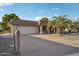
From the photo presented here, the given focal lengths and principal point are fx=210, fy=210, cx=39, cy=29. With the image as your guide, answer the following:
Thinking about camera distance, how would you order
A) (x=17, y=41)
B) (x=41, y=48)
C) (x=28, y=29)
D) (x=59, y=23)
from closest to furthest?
1. (x=17, y=41)
2. (x=41, y=48)
3. (x=59, y=23)
4. (x=28, y=29)

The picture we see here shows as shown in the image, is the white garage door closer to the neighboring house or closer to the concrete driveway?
the neighboring house

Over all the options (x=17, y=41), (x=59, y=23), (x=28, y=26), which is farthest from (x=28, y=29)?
(x=59, y=23)

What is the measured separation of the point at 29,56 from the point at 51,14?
5.53 feet

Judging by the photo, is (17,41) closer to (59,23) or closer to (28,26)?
(28,26)

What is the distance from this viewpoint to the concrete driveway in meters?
7.15

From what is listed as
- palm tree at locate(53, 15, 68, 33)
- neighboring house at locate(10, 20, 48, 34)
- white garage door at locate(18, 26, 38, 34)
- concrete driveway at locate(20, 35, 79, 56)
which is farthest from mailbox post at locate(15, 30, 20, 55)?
palm tree at locate(53, 15, 68, 33)

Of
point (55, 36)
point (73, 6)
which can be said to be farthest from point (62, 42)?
point (73, 6)

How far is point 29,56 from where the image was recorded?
22.9 feet

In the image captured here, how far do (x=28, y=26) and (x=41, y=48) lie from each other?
44.7 inches

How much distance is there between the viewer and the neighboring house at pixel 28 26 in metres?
7.60

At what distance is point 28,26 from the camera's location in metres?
8.09

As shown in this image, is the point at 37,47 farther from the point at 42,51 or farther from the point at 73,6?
the point at 73,6

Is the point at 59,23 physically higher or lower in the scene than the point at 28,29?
higher

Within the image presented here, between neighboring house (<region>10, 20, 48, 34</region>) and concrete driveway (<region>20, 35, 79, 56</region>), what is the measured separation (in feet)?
1.03
